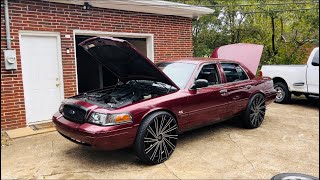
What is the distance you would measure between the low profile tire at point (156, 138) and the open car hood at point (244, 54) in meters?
4.53

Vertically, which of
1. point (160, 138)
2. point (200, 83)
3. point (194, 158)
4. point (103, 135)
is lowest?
point (194, 158)

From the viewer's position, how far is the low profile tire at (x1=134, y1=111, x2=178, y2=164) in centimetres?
415

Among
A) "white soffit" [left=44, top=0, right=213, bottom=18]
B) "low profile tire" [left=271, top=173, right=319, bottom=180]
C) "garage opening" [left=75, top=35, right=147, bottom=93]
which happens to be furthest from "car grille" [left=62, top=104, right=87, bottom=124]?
"garage opening" [left=75, top=35, right=147, bottom=93]

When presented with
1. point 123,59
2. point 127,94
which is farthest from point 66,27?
point 127,94

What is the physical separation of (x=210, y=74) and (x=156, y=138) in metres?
1.92

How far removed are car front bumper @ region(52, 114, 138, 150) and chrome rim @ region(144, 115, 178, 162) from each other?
272 millimetres

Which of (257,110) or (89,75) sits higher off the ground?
(89,75)

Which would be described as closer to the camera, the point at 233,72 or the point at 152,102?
the point at 152,102

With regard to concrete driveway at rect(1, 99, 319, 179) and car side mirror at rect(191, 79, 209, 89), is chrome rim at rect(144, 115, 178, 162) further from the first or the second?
car side mirror at rect(191, 79, 209, 89)

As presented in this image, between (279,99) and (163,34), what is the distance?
4.43 metres

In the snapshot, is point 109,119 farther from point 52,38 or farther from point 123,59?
point 52,38

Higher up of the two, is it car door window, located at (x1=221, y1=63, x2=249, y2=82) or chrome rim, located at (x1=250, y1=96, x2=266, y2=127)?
car door window, located at (x1=221, y1=63, x2=249, y2=82)

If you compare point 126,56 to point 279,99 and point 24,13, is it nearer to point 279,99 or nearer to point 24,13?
point 24,13

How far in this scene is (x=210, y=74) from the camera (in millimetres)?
5562
